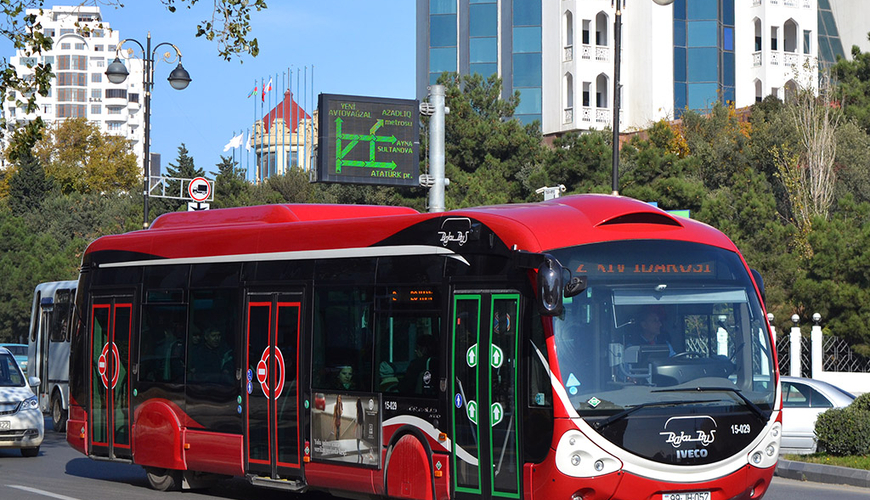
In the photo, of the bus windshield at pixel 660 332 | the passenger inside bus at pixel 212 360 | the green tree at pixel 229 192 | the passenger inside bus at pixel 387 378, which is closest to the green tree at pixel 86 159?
the green tree at pixel 229 192

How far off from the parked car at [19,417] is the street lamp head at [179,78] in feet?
40.3

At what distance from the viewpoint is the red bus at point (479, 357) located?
908 centimetres

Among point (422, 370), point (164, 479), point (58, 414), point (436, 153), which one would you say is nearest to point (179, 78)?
point (58, 414)

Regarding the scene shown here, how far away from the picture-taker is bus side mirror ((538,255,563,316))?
8961 mm

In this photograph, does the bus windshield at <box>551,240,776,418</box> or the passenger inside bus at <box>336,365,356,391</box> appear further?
the passenger inside bus at <box>336,365,356,391</box>

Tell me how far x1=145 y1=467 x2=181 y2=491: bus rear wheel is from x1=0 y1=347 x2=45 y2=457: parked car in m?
4.27

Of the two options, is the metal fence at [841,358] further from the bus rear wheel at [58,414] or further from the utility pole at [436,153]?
the bus rear wheel at [58,414]

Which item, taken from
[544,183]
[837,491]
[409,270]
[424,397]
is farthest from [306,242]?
[544,183]

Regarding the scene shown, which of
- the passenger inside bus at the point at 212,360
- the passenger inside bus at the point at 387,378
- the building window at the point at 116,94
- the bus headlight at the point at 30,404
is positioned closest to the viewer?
the passenger inside bus at the point at 387,378

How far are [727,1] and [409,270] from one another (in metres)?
55.5

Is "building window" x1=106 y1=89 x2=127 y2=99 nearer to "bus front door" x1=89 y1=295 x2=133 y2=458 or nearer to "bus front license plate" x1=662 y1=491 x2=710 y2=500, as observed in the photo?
"bus front door" x1=89 y1=295 x2=133 y2=458

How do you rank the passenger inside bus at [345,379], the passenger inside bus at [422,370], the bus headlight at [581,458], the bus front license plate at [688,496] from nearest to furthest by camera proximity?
1. the bus headlight at [581,458]
2. the bus front license plate at [688,496]
3. the passenger inside bus at [422,370]
4. the passenger inside bus at [345,379]

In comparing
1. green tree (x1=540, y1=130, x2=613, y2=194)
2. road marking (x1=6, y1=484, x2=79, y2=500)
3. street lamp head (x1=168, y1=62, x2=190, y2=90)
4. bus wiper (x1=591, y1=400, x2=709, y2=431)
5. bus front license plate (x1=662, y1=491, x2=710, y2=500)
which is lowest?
road marking (x1=6, y1=484, x2=79, y2=500)

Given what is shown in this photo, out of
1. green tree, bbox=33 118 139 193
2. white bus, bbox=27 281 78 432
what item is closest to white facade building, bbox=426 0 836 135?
white bus, bbox=27 281 78 432
